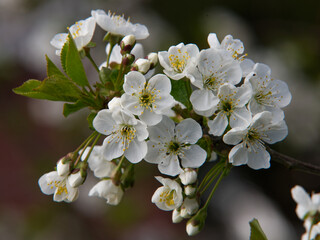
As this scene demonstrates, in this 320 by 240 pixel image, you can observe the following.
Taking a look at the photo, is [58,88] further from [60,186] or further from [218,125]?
[218,125]

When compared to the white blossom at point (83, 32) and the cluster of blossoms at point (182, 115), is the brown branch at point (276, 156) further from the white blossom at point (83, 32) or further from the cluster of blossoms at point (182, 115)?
the white blossom at point (83, 32)

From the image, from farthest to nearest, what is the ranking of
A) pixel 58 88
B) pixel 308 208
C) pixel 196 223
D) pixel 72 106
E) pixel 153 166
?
pixel 153 166
pixel 308 208
pixel 196 223
pixel 72 106
pixel 58 88

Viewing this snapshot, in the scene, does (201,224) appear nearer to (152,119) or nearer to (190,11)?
(152,119)

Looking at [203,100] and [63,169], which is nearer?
[203,100]

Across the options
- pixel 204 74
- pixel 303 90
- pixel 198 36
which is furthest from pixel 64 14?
pixel 204 74

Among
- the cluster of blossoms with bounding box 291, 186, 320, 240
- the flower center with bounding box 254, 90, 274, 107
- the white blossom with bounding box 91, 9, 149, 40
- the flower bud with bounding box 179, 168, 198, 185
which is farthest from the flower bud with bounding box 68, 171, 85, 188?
the cluster of blossoms with bounding box 291, 186, 320, 240

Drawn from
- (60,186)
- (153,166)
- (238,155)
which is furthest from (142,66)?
(153,166)

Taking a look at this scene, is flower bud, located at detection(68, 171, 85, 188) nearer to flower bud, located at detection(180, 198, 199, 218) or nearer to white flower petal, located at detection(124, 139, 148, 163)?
white flower petal, located at detection(124, 139, 148, 163)

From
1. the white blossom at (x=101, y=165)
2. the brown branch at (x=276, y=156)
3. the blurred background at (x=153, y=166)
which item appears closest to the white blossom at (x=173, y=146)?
the brown branch at (x=276, y=156)
